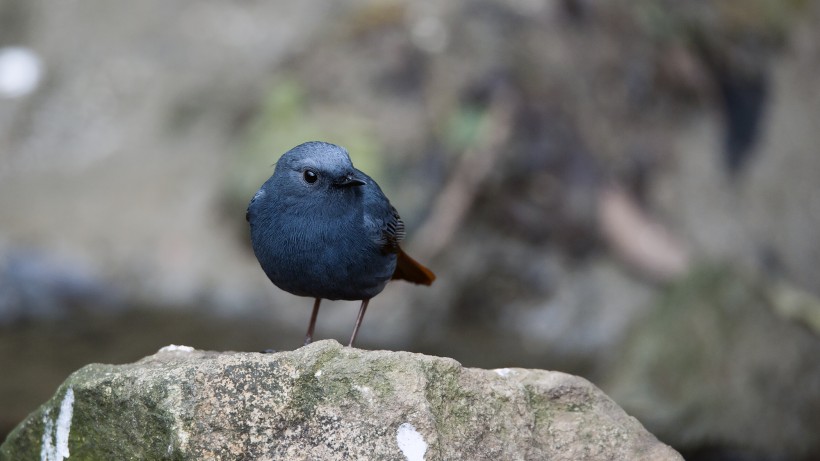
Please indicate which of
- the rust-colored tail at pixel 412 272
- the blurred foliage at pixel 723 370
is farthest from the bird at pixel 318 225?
the blurred foliage at pixel 723 370

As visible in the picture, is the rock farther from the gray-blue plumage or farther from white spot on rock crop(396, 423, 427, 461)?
the gray-blue plumage

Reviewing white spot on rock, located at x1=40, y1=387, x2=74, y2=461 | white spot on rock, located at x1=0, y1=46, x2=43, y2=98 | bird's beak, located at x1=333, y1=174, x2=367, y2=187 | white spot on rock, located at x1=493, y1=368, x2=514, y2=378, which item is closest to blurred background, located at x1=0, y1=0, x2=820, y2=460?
white spot on rock, located at x1=0, y1=46, x2=43, y2=98

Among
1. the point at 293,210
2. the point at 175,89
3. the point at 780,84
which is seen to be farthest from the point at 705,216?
the point at 293,210

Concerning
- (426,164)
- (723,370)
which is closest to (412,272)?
(723,370)

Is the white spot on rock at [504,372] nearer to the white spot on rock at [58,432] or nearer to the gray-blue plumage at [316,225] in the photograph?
the gray-blue plumage at [316,225]

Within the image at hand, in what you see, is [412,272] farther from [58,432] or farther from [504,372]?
[58,432]
